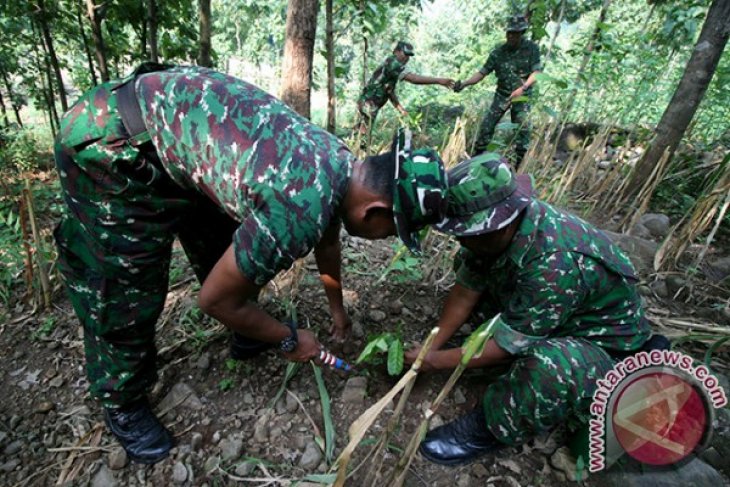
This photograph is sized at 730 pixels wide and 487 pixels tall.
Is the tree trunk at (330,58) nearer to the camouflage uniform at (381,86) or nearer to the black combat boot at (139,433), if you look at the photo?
the camouflage uniform at (381,86)

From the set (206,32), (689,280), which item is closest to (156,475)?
(689,280)

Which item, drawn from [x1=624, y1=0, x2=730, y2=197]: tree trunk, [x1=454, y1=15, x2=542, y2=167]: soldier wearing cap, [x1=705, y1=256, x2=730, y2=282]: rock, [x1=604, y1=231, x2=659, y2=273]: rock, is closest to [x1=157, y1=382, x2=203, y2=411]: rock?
[x1=604, y1=231, x2=659, y2=273]: rock

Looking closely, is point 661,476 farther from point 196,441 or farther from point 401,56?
point 401,56

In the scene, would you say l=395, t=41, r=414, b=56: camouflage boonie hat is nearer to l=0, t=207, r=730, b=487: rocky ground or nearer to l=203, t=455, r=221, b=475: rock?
l=0, t=207, r=730, b=487: rocky ground

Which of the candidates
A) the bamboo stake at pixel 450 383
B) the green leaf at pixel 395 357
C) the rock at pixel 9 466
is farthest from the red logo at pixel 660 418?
the rock at pixel 9 466

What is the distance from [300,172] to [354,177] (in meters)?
0.17

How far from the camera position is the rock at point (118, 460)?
1.46 m

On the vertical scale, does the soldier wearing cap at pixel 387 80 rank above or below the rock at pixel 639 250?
above

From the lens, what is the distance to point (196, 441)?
1541mm

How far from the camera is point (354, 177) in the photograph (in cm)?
115

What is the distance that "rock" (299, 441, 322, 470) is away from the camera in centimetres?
149

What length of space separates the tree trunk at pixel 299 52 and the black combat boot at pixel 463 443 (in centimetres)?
243

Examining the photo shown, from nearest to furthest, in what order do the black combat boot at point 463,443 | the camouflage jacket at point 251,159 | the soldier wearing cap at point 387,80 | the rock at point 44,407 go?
the camouflage jacket at point 251,159, the black combat boot at point 463,443, the rock at point 44,407, the soldier wearing cap at point 387,80

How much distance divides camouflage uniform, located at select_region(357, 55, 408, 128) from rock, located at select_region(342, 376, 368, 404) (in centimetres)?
410
